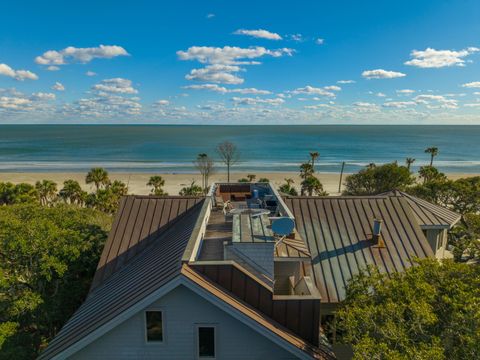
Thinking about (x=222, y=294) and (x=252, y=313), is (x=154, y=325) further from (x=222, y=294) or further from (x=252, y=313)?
(x=252, y=313)

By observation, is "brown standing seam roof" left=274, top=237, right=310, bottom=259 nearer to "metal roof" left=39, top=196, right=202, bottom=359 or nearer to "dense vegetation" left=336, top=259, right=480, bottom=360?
"dense vegetation" left=336, top=259, right=480, bottom=360

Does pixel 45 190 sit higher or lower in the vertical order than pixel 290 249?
lower

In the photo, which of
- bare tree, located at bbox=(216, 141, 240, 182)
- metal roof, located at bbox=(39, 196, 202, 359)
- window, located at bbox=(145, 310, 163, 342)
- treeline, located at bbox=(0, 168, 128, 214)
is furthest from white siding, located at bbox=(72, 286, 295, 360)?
bare tree, located at bbox=(216, 141, 240, 182)

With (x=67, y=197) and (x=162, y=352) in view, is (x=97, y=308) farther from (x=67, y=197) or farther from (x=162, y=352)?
(x=67, y=197)

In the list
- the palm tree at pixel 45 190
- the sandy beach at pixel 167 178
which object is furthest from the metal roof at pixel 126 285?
the sandy beach at pixel 167 178

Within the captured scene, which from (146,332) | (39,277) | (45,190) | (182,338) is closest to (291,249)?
(182,338)

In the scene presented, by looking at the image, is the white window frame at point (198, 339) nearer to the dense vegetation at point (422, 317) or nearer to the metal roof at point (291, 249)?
the metal roof at point (291, 249)

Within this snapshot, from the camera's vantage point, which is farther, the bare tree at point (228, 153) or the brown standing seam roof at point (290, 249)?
the bare tree at point (228, 153)

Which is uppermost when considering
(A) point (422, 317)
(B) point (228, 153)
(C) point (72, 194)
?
(B) point (228, 153)
